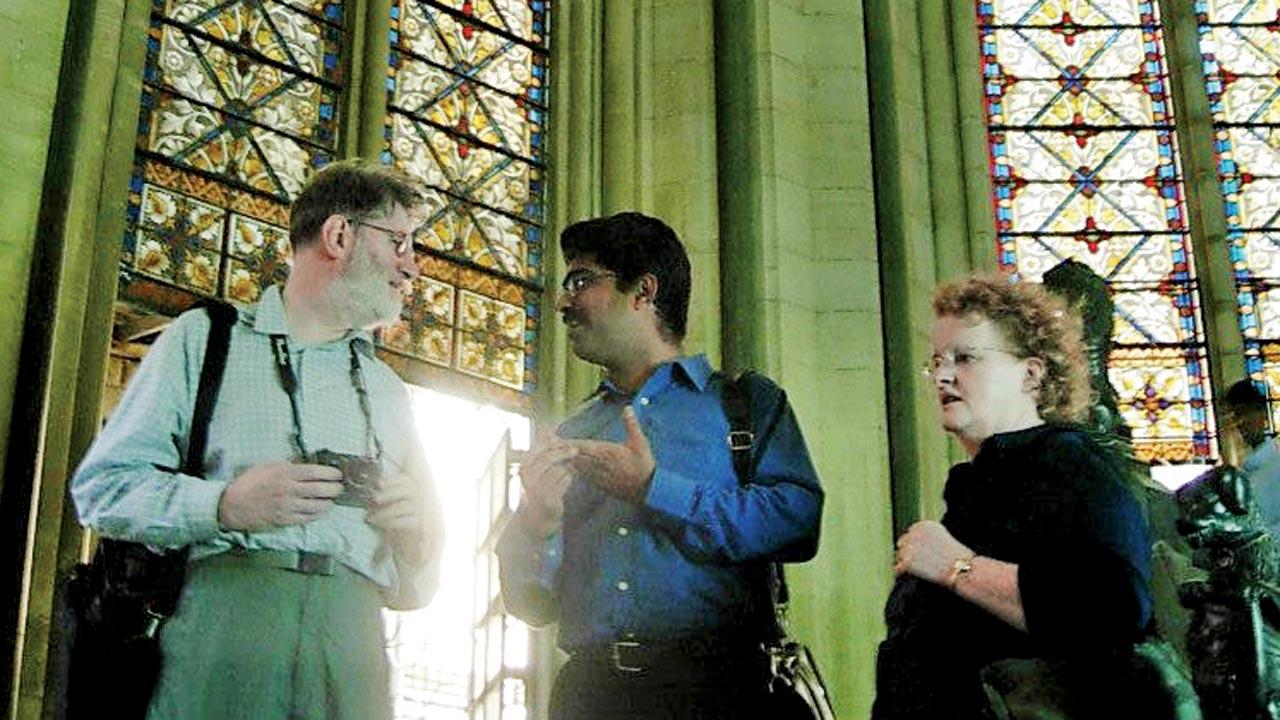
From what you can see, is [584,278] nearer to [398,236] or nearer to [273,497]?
[398,236]

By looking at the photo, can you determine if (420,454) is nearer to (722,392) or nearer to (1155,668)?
(722,392)

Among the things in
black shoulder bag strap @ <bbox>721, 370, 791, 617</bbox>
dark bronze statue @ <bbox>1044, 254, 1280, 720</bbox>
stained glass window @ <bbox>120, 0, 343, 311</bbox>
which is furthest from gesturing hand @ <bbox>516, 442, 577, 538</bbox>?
stained glass window @ <bbox>120, 0, 343, 311</bbox>

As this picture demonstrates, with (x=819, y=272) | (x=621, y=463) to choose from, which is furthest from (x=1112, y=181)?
(x=621, y=463)

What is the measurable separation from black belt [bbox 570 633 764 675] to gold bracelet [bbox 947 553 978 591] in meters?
0.35

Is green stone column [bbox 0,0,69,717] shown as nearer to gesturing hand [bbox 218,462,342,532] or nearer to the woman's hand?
gesturing hand [bbox 218,462,342,532]

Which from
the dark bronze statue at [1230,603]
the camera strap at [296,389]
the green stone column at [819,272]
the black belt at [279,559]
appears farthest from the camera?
the green stone column at [819,272]

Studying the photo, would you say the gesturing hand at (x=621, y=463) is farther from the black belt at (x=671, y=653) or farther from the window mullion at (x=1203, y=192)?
the window mullion at (x=1203, y=192)

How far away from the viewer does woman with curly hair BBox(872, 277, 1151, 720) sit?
2.64 metres

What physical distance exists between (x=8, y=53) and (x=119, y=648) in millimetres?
3013

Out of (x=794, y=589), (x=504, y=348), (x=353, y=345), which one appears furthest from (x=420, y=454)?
(x=504, y=348)

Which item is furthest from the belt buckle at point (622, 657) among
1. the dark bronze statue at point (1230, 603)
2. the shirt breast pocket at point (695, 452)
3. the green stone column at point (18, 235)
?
the green stone column at point (18, 235)

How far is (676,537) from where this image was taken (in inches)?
116

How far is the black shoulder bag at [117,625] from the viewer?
8.34ft

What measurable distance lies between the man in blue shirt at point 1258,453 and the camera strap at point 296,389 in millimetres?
2284
